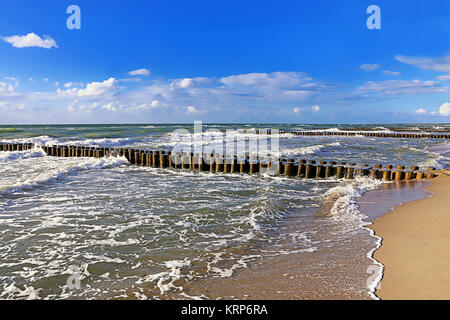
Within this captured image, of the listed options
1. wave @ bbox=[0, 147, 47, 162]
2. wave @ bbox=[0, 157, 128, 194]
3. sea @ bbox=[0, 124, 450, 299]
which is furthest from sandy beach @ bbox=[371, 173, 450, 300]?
wave @ bbox=[0, 147, 47, 162]

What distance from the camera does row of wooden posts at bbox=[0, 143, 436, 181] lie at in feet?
38.7

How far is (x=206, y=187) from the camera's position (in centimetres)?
1034

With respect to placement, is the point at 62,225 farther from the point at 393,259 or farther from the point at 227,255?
the point at 393,259

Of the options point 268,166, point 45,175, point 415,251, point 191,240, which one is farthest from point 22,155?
point 415,251

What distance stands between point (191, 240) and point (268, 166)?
28.3ft

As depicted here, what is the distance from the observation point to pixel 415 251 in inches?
178

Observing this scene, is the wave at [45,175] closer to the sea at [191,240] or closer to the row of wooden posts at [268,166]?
the sea at [191,240]

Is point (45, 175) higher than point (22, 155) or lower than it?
lower

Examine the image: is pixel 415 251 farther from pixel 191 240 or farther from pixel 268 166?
pixel 268 166

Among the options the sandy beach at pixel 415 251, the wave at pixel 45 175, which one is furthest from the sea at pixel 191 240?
the sandy beach at pixel 415 251

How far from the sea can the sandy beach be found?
207 millimetres

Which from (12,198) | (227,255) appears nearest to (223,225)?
(227,255)

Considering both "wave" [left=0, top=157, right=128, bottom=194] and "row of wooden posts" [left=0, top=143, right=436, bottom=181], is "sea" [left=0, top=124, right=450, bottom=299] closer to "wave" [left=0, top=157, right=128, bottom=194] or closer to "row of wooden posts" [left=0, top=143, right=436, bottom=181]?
"wave" [left=0, top=157, right=128, bottom=194]
